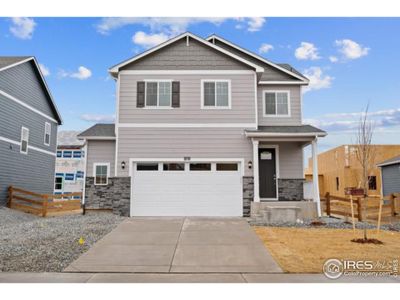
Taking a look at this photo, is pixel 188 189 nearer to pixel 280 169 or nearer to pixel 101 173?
A: pixel 101 173

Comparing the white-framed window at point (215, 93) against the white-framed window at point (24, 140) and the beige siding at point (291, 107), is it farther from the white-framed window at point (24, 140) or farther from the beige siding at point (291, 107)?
the white-framed window at point (24, 140)

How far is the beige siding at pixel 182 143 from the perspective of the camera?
1300cm

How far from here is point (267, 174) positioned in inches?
548

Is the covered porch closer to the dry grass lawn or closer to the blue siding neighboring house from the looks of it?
the dry grass lawn

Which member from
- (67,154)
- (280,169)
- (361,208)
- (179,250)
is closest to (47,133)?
(67,154)

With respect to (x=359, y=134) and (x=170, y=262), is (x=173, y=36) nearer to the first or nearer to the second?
(x=170, y=262)

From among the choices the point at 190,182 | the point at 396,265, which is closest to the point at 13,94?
the point at 190,182

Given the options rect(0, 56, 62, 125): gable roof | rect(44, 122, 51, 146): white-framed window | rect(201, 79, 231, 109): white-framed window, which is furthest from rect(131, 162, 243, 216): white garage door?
rect(44, 122, 51, 146): white-framed window

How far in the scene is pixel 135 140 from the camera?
13086 millimetres

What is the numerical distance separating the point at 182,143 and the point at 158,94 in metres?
2.19

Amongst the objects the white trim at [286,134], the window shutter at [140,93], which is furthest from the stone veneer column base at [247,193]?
the window shutter at [140,93]

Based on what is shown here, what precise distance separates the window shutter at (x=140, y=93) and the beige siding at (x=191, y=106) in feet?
0.41

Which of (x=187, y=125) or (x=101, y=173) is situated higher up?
(x=187, y=125)

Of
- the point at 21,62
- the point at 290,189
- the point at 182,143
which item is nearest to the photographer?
the point at 182,143
